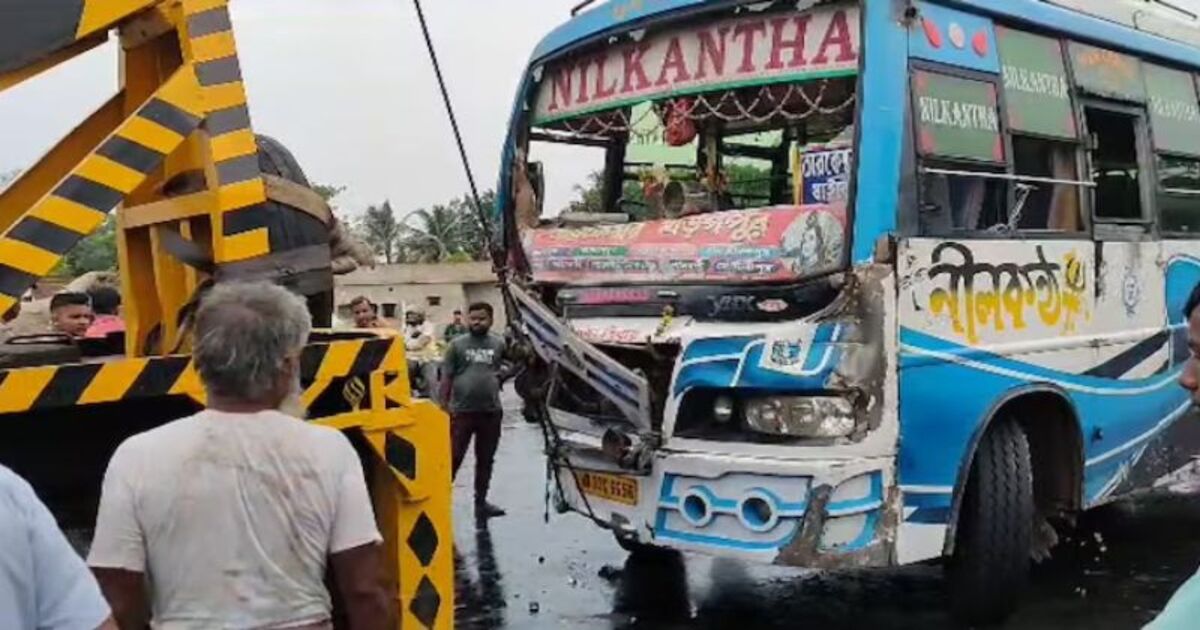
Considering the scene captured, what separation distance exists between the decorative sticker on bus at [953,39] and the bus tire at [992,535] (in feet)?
5.23

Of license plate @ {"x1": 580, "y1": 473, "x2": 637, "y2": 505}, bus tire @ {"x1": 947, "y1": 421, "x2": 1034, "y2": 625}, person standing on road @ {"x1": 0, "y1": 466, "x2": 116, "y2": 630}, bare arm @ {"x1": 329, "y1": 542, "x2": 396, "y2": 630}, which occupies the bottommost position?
bus tire @ {"x1": 947, "y1": 421, "x2": 1034, "y2": 625}

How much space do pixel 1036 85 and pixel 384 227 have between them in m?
52.2

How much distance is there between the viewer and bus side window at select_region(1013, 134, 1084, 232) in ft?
19.5

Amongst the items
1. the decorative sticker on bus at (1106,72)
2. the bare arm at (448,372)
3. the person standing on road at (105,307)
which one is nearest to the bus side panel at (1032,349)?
the decorative sticker on bus at (1106,72)

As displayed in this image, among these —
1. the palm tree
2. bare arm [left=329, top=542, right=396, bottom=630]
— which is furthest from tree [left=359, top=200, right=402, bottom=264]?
bare arm [left=329, top=542, right=396, bottom=630]

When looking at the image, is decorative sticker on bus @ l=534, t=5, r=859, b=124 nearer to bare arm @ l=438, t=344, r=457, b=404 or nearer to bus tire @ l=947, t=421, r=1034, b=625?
bus tire @ l=947, t=421, r=1034, b=625

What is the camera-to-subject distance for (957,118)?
555 cm

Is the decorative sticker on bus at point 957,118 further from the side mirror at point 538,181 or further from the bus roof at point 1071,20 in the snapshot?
the side mirror at point 538,181

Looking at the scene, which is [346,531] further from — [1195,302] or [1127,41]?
[1127,41]

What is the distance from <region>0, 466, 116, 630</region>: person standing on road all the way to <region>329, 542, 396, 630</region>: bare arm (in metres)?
0.62

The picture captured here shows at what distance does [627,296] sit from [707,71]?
3.44 ft

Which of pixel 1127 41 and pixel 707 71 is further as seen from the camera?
pixel 1127 41

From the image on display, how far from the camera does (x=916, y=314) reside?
5.29m

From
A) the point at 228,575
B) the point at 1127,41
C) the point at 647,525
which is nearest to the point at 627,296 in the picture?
the point at 647,525
